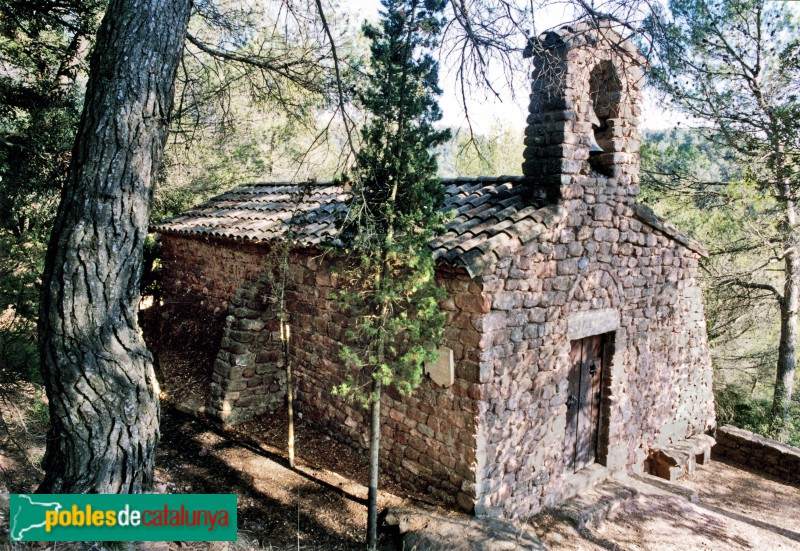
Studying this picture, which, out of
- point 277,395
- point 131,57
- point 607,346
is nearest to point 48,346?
point 131,57

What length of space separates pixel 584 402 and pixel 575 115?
11.8 ft

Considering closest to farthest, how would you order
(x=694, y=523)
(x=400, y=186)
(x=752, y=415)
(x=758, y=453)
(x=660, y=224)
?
(x=400, y=186)
(x=694, y=523)
(x=660, y=224)
(x=758, y=453)
(x=752, y=415)

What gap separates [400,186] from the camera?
452 cm

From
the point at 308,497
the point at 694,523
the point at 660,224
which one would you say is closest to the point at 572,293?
the point at 660,224

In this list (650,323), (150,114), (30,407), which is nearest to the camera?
(150,114)

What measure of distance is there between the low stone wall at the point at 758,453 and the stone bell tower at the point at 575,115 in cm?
580

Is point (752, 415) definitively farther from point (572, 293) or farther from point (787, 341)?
point (572, 293)

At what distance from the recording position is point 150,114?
3.60 meters

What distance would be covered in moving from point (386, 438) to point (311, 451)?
120 cm

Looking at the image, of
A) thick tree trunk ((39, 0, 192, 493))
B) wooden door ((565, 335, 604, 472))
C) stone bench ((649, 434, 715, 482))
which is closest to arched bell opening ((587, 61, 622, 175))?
wooden door ((565, 335, 604, 472))

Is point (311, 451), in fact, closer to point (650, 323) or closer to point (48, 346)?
point (48, 346)

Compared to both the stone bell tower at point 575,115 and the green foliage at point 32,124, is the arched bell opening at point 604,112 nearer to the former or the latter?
A: the stone bell tower at point 575,115

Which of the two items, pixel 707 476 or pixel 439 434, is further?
pixel 707 476

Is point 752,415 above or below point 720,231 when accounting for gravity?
below
